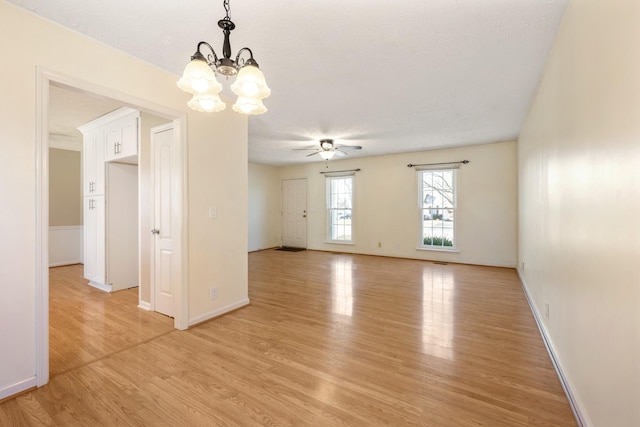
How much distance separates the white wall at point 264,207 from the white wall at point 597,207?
660cm

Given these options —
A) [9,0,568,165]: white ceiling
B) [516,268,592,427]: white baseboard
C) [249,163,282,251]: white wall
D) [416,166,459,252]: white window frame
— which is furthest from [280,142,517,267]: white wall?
[516,268,592,427]: white baseboard

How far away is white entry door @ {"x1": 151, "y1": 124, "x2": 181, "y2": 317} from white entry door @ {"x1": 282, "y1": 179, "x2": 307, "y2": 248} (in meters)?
5.06

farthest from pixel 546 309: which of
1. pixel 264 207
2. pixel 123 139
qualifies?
pixel 264 207

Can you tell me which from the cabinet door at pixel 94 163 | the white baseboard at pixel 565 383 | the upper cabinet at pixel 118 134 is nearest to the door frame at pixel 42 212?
the upper cabinet at pixel 118 134

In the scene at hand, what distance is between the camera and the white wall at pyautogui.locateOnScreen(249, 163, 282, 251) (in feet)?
25.3

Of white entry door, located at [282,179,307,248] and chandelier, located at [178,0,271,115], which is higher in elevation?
chandelier, located at [178,0,271,115]

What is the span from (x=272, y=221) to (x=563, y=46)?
7.33m

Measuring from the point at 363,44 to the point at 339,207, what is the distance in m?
5.50

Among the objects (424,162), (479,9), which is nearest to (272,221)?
(424,162)

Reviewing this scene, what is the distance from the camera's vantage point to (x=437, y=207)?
6.20m

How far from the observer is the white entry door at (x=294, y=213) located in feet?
26.5

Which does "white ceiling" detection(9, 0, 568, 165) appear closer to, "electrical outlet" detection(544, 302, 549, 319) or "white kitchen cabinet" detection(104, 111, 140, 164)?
"white kitchen cabinet" detection(104, 111, 140, 164)

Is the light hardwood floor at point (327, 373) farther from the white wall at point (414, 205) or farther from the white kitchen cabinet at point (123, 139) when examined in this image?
the white wall at point (414, 205)

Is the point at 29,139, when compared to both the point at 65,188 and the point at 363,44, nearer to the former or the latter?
the point at 363,44
